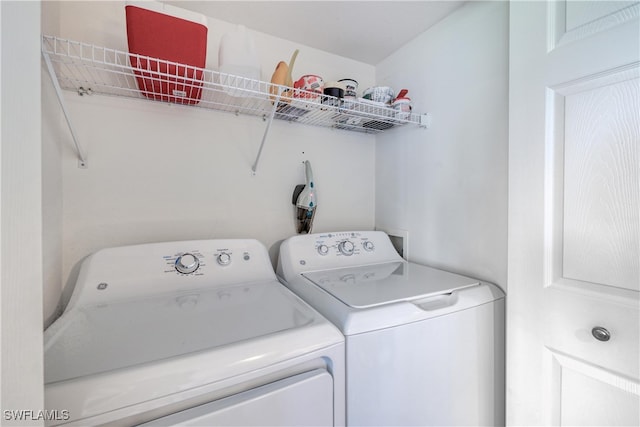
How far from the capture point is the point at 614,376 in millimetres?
775

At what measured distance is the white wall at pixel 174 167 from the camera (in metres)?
1.11

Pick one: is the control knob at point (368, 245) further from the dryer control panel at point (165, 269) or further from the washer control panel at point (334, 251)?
the dryer control panel at point (165, 269)

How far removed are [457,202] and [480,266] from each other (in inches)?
12.7

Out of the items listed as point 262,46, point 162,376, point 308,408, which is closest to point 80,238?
point 162,376

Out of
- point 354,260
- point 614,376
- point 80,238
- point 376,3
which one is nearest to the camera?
point 614,376

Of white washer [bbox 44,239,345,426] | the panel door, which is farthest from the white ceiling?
white washer [bbox 44,239,345,426]

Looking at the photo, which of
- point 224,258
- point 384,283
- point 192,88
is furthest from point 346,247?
point 192,88

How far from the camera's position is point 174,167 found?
1.29 m

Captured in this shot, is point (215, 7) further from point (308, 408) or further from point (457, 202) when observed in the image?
point (308, 408)

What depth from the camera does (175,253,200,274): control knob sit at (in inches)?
41.8

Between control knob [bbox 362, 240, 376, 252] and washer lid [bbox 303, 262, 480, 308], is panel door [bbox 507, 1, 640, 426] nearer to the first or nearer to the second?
washer lid [bbox 303, 262, 480, 308]

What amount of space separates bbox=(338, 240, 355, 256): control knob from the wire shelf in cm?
69

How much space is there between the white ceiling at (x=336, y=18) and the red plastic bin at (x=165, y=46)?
44 cm

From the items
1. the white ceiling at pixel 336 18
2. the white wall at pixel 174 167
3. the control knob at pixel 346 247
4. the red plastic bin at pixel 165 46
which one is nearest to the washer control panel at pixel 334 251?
the control knob at pixel 346 247
